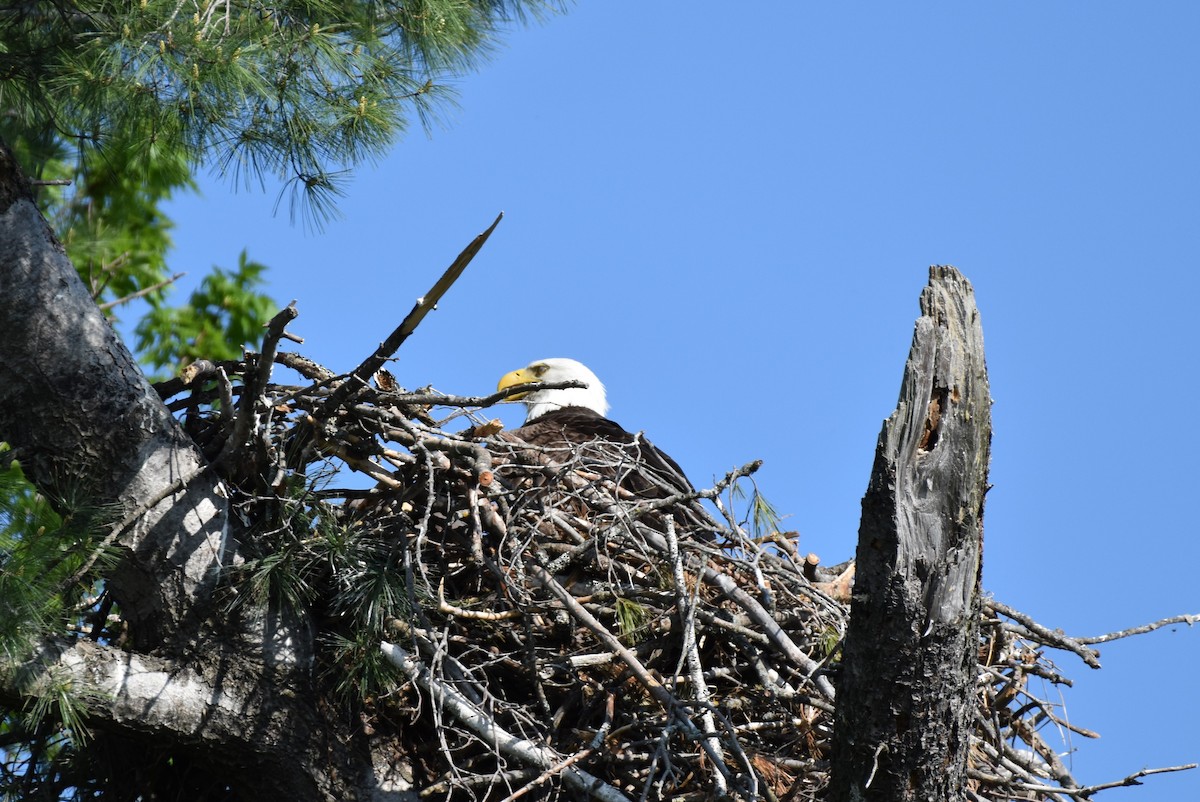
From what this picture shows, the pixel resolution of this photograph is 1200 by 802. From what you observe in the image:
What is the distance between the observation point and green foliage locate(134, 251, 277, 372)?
22.5 feet

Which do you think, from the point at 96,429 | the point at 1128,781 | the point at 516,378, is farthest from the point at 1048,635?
the point at 516,378

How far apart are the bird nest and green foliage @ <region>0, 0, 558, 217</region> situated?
2.92ft

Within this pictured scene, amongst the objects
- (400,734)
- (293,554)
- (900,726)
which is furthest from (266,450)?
(900,726)

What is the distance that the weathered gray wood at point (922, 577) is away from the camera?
255cm

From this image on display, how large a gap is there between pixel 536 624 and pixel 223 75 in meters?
1.83

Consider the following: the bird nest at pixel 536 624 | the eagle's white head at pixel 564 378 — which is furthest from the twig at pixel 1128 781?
the eagle's white head at pixel 564 378

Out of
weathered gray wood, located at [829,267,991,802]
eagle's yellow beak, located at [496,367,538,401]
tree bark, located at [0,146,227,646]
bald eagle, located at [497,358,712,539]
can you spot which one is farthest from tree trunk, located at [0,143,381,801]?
eagle's yellow beak, located at [496,367,538,401]

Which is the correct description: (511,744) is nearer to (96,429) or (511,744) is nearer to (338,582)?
(338,582)

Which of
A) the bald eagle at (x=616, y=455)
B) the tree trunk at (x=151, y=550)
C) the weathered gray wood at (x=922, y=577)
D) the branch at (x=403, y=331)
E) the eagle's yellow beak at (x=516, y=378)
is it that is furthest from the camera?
the eagle's yellow beak at (x=516, y=378)

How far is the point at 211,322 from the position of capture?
6.99m

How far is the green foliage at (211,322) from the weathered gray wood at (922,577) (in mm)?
4819

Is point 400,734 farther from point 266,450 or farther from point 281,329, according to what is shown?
point 281,329

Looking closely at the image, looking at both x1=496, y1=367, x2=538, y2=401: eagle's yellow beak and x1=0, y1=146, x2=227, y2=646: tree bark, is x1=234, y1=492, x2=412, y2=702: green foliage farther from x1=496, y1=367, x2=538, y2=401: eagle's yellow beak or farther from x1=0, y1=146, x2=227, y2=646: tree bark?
x1=496, y1=367, x2=538, y2=401: eagle's yellow beak

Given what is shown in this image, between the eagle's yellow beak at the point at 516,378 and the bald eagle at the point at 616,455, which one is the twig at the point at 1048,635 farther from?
the eagle's yellow beak at the point at 516,378
